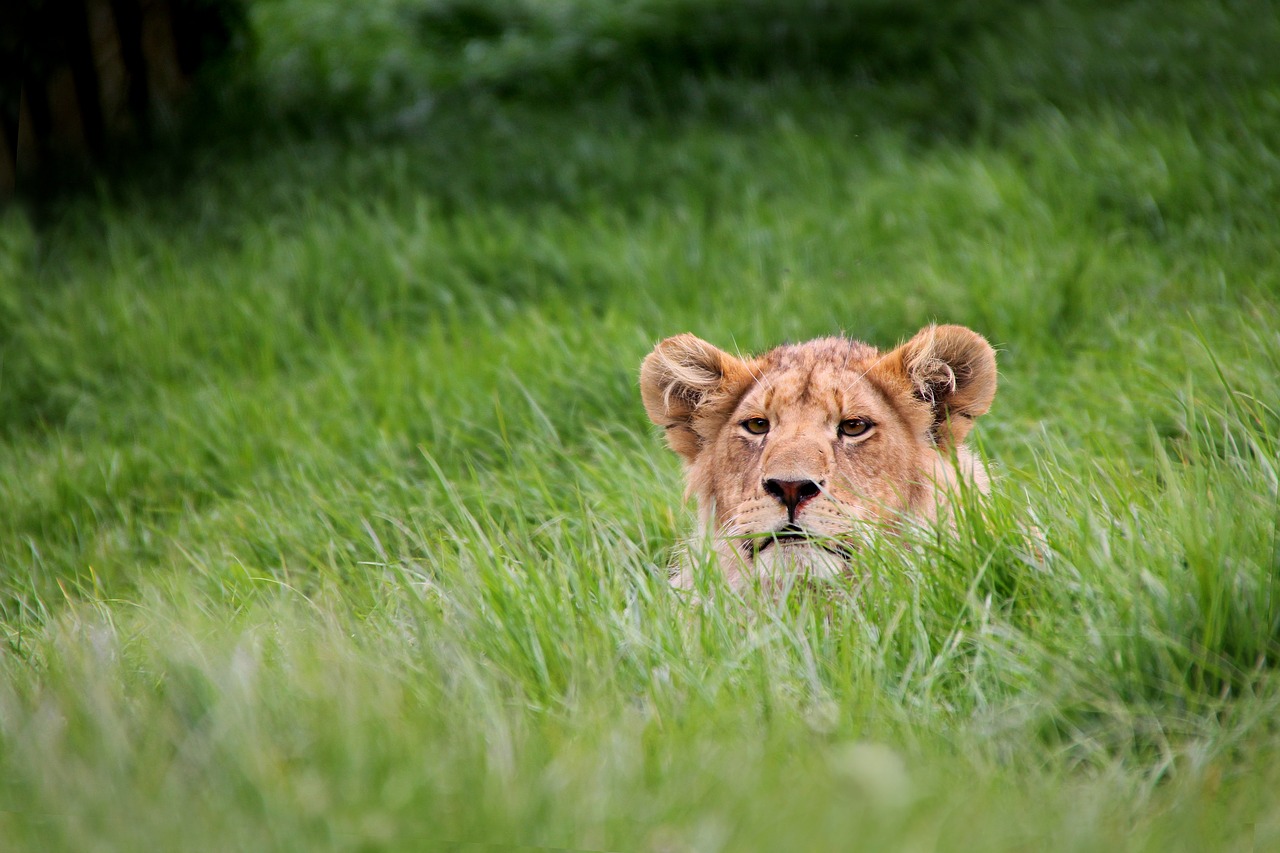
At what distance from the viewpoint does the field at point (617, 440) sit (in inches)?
101

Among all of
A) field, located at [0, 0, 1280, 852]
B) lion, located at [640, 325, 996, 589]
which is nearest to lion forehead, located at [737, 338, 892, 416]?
lion, located at [640, 325, 996, 589]

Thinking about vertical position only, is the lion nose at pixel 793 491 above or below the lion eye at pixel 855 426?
below

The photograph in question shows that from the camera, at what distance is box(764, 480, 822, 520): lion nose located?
355 centimetres

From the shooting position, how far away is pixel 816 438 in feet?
12.2

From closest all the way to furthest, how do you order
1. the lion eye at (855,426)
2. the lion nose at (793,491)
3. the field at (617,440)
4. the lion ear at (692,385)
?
1. the field at (617,440)
2. the lion nose at (793,491)
3. the lion eye at (855,426)
4. the lion ear at (692,385)

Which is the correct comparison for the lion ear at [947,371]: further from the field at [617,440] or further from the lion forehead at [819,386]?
the field at [617,440]

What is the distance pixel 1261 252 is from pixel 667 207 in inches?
135

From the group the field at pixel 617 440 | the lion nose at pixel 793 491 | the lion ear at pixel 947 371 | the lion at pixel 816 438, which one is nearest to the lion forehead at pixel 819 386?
the lion at pixel 816 438

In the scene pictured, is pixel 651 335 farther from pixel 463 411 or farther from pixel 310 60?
pixel 310 60

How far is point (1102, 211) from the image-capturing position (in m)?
6.93

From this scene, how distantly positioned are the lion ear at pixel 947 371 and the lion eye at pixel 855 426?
0.74 ft

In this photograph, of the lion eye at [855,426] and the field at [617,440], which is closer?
the field at [617,440]

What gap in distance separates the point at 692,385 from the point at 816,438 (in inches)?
22.3

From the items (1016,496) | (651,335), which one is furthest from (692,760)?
(651,335)
